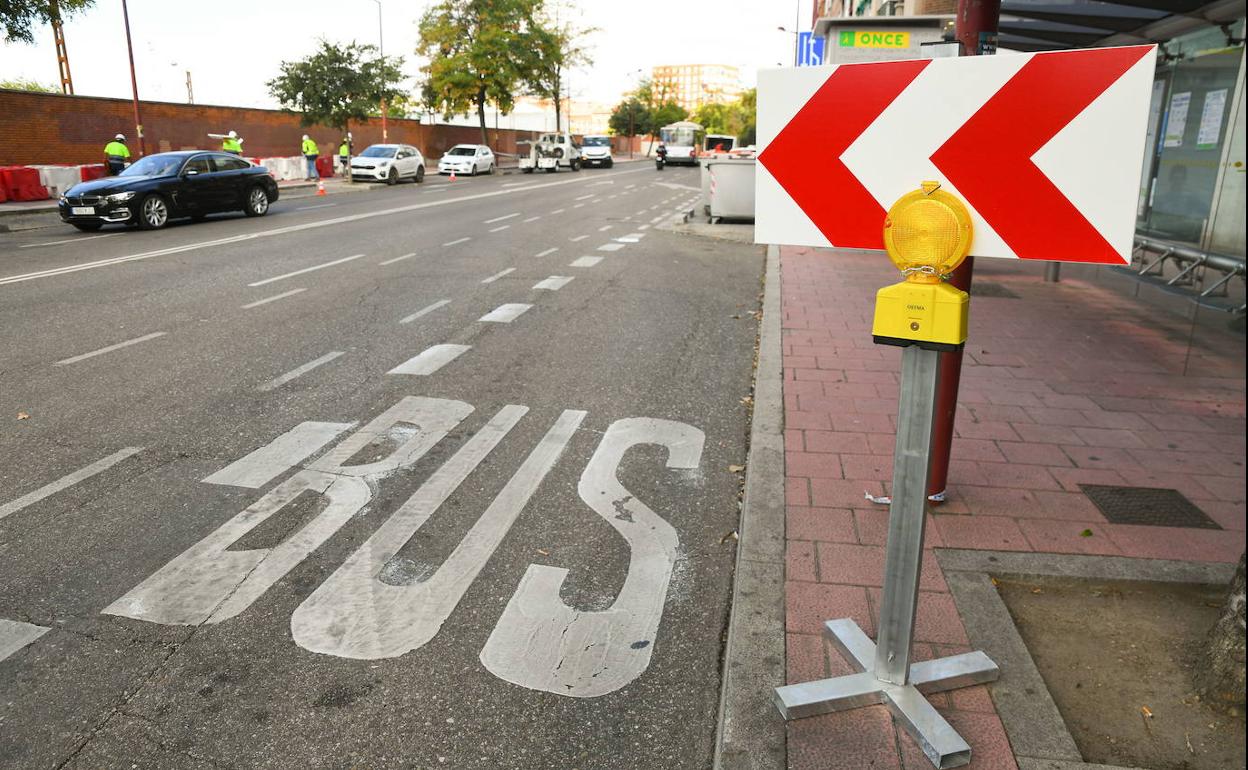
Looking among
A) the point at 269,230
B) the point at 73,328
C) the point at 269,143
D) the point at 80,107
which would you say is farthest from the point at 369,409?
the point at 269,143

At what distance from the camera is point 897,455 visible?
100 inches

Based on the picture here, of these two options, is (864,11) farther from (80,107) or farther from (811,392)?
(811,392)

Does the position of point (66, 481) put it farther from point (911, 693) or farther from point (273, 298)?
point (273, 298)

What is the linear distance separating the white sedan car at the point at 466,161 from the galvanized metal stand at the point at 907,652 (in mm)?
42111

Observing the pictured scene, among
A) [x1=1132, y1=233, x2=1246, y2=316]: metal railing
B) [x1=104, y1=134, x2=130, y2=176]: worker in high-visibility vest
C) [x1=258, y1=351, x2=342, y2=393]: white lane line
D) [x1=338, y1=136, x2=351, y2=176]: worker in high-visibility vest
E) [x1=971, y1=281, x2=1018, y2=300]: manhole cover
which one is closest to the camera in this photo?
[x1=258, y1=351, x2=342, y2=393]: white lane line

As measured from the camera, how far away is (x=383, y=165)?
1364 inches

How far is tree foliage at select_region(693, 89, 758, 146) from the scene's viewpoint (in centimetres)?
11856

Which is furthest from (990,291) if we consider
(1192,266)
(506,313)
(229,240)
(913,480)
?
(229,240)

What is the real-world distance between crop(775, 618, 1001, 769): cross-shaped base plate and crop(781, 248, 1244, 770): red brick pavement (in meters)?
0.04

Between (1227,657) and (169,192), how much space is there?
19277mm

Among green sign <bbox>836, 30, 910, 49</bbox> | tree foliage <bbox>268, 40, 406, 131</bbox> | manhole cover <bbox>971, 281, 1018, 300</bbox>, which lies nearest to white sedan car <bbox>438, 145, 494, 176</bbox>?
tree foliage <bbox>268, 40, 406, 131</bbox>

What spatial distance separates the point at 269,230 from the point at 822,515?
15866 mm

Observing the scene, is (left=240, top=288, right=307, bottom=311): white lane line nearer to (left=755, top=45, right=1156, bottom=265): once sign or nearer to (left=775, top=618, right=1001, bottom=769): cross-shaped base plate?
(left=755, top=45, right=1156, bottom=265): once sign

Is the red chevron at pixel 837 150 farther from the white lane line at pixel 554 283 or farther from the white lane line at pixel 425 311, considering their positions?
the white lane line at pixel 554 283
